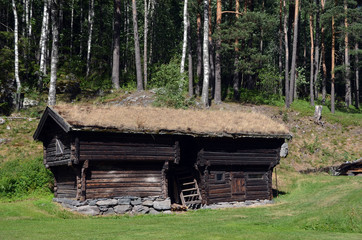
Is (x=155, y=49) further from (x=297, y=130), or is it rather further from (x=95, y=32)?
(x=297, y=130)

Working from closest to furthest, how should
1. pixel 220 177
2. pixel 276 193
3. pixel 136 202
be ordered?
1. pixel 136 202
2. pixel 220 177
3. pixel 276 193

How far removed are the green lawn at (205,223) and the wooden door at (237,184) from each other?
1.99 m

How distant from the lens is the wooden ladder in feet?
84.9

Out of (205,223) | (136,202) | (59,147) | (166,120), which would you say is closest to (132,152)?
(136,202)

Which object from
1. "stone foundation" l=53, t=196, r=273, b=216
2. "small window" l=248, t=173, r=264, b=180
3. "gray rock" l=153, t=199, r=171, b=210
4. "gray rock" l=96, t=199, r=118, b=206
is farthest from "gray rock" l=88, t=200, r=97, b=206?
"small window" l=248, t=173, r=264, b=180

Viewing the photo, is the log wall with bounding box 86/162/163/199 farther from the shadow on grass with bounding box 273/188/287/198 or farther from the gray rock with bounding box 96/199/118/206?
the shadow on grass with bounding box 273/188/287/198

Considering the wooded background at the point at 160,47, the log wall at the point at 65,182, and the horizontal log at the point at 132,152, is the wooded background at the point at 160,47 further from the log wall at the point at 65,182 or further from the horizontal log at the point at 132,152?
the horizontal log at the point at 132,152

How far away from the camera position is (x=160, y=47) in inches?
2477

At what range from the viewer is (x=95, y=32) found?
58.2m

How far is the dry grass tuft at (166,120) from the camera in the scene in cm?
2245

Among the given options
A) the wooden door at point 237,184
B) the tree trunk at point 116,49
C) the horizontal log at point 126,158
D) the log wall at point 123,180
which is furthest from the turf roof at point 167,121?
the tree trunk at point 116,49

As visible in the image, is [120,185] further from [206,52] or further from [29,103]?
[206,52]

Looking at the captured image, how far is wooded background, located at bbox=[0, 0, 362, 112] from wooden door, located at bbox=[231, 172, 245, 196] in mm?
10982

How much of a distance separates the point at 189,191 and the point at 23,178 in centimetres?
1032
